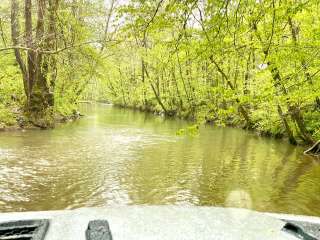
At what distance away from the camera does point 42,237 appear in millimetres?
1519

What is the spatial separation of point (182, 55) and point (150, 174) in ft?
15.4

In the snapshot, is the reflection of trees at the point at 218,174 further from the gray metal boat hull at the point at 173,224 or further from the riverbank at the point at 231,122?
the gray metal boat hull at the point at 173,224

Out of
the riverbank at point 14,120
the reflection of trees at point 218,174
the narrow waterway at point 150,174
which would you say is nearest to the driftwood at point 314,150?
the reflection of trees at point 218,174

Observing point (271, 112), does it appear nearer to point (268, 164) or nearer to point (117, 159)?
point (268, 164)

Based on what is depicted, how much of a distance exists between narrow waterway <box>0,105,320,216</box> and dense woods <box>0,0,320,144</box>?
1.81m

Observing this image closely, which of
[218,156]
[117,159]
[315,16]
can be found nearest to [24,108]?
[117,159]

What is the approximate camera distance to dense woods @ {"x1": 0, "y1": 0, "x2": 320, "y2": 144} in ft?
21.3

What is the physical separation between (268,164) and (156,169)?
4328 millimetres

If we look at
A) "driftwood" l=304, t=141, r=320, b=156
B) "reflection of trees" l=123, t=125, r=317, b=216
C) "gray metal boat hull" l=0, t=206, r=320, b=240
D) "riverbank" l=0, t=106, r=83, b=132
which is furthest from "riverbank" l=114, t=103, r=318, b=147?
"riverbank" l=0, t=106, r=83, b=132

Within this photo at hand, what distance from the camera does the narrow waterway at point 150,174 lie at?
871 centimetres

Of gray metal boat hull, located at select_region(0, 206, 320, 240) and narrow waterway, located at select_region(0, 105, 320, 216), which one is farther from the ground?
gray metal boat hull, located at select_region(0, 206, 320, 240)

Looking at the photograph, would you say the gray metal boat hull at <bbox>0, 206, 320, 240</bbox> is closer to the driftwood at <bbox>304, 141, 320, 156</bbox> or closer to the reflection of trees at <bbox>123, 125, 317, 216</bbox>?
the reflection of trees at <bbox>123, 125, 317, 216</bbox>

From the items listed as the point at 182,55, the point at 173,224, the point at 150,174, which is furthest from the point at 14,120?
the point at 173,224

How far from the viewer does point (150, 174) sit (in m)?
11.3
